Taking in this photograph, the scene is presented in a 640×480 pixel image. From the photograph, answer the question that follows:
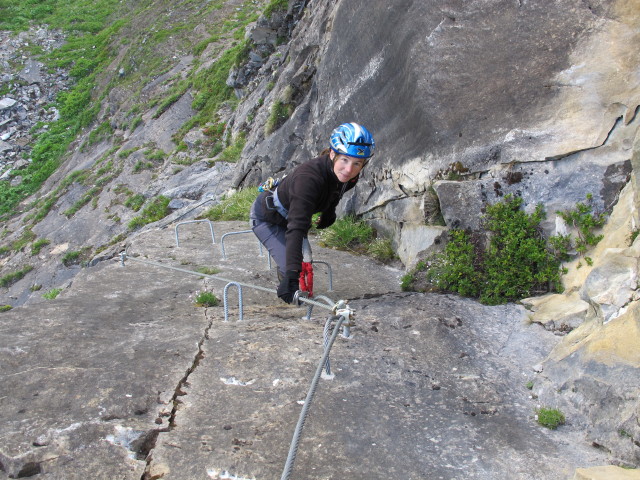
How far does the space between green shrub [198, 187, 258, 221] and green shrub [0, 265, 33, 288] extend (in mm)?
9301

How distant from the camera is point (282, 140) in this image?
13352 mm

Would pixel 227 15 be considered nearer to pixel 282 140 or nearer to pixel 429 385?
pixel 282 140

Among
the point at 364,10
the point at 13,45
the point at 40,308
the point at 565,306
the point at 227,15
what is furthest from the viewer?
the point at 13,45

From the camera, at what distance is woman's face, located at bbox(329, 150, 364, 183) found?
17.3 ft

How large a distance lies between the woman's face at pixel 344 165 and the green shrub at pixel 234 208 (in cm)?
718

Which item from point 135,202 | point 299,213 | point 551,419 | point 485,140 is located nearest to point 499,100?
point 485,140

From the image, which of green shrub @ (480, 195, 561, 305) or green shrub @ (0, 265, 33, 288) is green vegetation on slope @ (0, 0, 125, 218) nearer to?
green shrub @ (0, 265, 33, 288)

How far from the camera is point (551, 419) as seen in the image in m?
4.03

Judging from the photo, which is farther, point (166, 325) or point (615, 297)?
point (166, 325)

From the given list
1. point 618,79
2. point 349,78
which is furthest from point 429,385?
point 349,78

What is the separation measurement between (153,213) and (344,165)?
13526 mm

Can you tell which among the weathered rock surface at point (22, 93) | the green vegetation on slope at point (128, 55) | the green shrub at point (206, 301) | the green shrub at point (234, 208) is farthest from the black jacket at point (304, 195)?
the weathered rock surface at point (22, 93)

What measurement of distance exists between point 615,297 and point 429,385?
1700 millimetres

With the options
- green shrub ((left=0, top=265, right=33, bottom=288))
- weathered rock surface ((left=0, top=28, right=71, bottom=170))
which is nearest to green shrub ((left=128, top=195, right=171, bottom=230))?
green shrub ((left=0, top=265, right=33, bottom=288))
